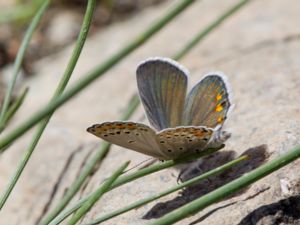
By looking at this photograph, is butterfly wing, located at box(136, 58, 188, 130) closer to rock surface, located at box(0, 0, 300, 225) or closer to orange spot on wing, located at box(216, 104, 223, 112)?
orange spot on wing, located at box(216, 104, 223, 112)

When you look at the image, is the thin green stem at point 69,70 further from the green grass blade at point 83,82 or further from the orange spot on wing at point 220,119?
the orange spot on wing at point 220,119

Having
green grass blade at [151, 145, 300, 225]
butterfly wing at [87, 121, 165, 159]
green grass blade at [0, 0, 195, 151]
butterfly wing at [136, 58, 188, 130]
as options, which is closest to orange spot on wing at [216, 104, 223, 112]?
butterfly wing at [136, 58, 188, 130]

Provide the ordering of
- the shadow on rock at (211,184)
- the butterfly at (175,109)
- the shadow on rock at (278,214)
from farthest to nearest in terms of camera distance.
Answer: the shadow on rock at (211,184) < the butterfly at (175,109) < the shadow on rock at (278,214)

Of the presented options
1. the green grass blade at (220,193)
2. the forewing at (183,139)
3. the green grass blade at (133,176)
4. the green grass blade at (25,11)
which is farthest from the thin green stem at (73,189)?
the green grass blade at (25,11)

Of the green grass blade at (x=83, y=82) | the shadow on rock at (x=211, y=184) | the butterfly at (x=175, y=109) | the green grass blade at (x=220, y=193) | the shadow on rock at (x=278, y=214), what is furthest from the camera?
the shadow on rock at (x=211, y=184)

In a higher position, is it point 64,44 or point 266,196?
point 64,44

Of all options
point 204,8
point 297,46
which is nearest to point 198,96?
point 297,46

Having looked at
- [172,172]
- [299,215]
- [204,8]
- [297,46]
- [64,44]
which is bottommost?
[299,215]

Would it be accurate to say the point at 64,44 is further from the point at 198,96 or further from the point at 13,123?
the point at 198,96
